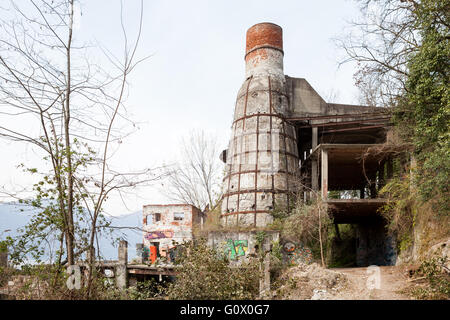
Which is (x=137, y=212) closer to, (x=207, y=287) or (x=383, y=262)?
(x=207, y=287)

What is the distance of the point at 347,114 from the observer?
18.9 meters

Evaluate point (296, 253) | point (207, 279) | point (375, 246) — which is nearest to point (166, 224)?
point (296, 253)

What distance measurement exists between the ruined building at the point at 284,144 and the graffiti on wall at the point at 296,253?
2023mm

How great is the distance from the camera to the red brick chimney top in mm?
20406

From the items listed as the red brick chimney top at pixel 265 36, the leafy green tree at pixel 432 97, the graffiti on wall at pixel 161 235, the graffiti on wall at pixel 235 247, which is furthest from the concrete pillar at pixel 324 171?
the graffiti on wall at pixel 161 235

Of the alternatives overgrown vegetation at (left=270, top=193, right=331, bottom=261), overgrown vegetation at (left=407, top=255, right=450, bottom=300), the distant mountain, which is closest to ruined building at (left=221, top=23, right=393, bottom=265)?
overgrown vegetation at (left=270, top=193, right=331, bottom=261)

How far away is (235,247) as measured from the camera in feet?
54.2

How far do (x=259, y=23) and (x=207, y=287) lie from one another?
1694 cm

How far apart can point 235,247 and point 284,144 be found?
6.23 metres

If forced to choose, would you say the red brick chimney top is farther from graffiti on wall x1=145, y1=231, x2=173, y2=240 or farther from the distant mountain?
the distant mountain

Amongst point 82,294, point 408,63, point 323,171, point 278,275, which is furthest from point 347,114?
point 82,294

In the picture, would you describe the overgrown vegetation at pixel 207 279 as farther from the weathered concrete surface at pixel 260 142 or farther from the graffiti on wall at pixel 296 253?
the weathered concrete surface at pixel 260 142

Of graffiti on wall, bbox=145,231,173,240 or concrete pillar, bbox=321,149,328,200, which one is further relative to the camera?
graffiti on wall, bbox=145,231,173,240

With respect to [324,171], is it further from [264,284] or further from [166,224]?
[166,224]
